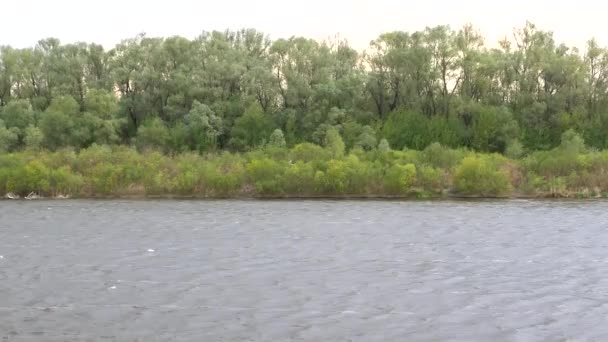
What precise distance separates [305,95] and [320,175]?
2840 cm

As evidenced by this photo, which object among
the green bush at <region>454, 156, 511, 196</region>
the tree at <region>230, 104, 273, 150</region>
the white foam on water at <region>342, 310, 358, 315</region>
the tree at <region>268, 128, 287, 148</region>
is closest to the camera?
the white foam on water at <region>342, 310, 358, 315</region>

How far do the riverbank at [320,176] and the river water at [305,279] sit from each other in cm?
2297

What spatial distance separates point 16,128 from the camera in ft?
316

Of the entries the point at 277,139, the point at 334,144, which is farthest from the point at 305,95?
the point at 334,144

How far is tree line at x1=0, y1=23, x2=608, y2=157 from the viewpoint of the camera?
95.6 metres

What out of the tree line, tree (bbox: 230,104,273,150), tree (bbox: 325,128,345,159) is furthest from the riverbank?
tree (bbox: 230,104,273,150)

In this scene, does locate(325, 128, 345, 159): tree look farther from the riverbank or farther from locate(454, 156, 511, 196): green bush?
locate(454, 156, 511, 196): green bush

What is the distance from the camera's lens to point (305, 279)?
27797mm

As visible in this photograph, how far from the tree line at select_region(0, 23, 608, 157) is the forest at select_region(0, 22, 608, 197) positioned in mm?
183

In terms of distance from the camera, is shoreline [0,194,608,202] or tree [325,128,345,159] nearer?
shoreline [0,194,608,202]

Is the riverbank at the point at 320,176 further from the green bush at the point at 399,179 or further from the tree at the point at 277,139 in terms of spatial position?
the tree at the point at 277,139

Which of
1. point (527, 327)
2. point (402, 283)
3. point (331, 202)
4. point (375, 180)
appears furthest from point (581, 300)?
point (375, 180)

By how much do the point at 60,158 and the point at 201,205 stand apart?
2391cm

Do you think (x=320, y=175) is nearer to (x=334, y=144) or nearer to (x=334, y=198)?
(x=334, y=198)
